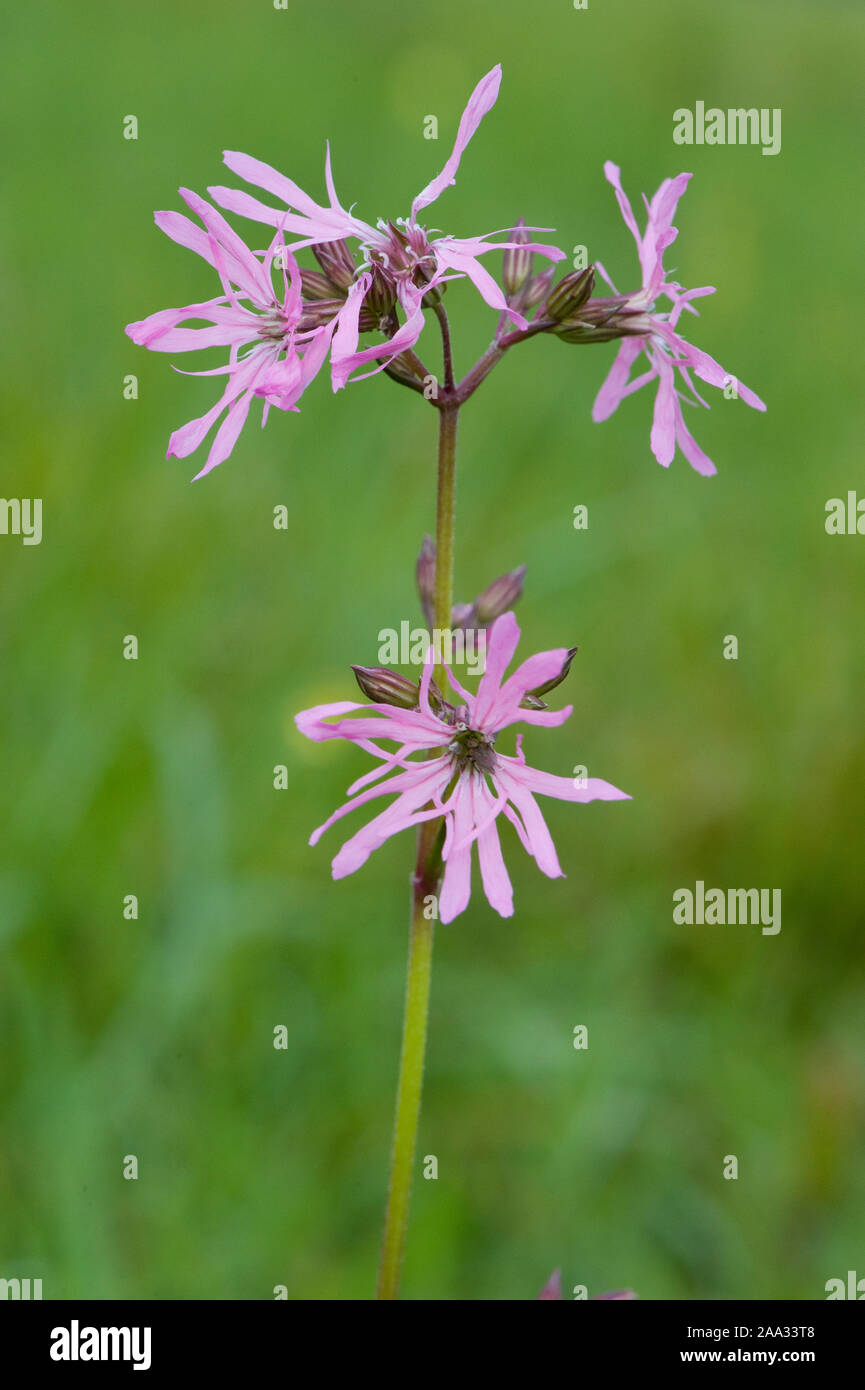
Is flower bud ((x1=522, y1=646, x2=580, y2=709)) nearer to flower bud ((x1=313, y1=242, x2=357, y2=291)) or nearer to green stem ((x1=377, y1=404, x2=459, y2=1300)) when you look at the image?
green stem ((x1=377, y1=404, x2=459, y2=1300))

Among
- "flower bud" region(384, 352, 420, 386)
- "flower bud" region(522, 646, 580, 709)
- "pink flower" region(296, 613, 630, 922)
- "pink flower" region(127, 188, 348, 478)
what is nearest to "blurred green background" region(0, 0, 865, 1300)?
"pink flower" region(296, 613, 630, 922)

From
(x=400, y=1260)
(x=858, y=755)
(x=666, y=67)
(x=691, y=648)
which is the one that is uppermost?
(x=666, y=67)

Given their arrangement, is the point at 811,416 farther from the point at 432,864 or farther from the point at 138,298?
the point at 432,864

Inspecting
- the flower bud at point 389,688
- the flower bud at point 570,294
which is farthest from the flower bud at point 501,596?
the flower bud at point 570,294

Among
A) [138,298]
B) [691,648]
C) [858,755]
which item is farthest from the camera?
[138,298]


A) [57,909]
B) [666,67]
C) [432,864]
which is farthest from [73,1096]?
[666,67]

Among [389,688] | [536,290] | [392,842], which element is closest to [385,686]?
[389,688]
